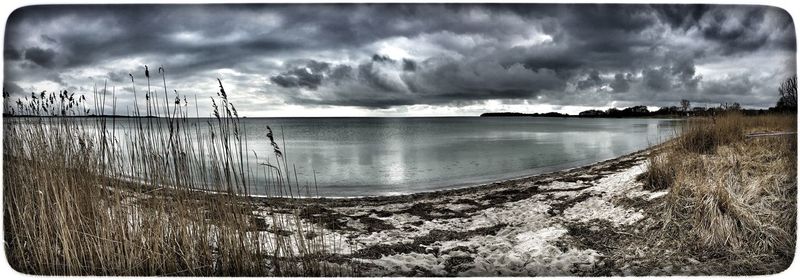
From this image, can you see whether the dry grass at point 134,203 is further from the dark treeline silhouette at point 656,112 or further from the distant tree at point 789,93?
the distant tree at point 789,93

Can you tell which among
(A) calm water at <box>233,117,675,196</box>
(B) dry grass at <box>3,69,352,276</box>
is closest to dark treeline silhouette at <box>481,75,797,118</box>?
(A) calm water at <box>233,117,675,196</box>

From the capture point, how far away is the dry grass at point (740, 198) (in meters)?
2.01

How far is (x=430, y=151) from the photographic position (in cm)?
745

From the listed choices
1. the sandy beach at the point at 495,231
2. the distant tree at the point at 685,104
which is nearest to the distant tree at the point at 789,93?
the distant tree at the point at 685,104

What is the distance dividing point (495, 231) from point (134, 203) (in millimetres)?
1756

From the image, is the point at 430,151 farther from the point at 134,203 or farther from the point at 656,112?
the point at 134,203

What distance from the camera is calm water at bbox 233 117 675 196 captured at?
414 centimetres

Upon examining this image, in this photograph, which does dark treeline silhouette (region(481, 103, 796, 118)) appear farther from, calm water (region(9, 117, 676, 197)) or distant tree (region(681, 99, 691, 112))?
calm water (region(9, 117, 676, 197))

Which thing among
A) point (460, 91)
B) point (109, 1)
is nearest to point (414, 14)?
point (460, 91)

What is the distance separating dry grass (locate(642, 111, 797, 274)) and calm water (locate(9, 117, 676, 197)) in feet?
1.18

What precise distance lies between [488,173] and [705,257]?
3.65m

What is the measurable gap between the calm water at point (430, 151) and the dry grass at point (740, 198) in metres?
0.36

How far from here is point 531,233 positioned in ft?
8.52

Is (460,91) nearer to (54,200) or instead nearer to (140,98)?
(140,98)
